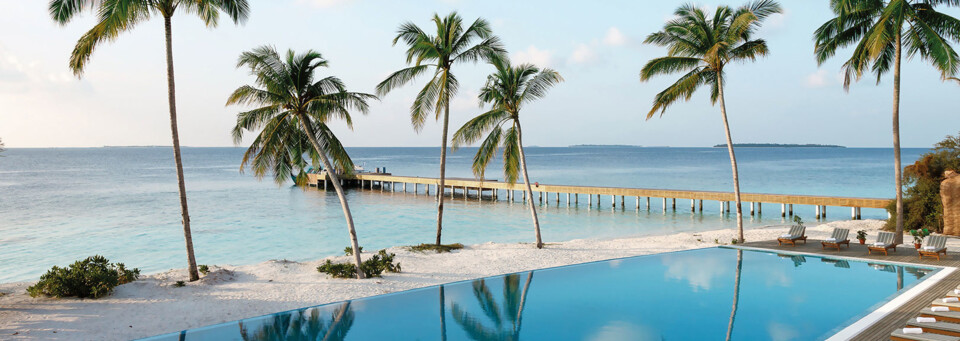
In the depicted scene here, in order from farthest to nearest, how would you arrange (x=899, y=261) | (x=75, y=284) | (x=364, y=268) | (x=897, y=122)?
(x=897, y=122)
(x=899, y=261)
(x=364, y=268)
(x=75, y=284)

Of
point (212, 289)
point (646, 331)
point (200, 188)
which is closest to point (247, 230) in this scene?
point (212, 289)

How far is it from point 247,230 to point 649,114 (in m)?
18.6

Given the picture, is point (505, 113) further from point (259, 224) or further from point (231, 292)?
point (259, 224)

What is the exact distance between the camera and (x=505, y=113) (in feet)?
53.4

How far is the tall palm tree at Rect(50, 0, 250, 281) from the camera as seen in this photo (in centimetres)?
1015

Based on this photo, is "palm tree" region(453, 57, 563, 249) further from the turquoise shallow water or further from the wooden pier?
the turquoise shallow water

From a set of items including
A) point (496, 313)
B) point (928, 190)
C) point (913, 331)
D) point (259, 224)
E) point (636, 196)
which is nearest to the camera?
point (913, 331)

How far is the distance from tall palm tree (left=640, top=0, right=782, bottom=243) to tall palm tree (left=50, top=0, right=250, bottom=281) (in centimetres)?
1164

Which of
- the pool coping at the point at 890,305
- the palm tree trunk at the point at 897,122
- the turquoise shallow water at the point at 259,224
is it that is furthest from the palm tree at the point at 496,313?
the palm tree trunk at the point at 897,122

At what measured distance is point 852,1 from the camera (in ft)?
48.0

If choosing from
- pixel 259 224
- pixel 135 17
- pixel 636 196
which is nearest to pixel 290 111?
pixel 135 17

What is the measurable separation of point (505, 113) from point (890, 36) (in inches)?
429

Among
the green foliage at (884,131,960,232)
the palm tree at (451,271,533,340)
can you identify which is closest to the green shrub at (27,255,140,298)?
the palm tree at (451,271,533,340)

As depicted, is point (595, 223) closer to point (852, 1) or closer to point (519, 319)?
point (852, 1)
